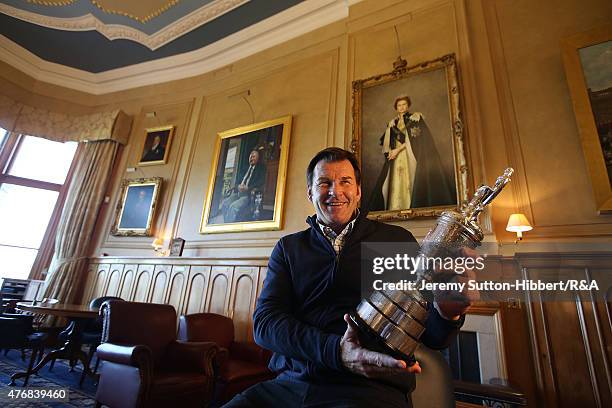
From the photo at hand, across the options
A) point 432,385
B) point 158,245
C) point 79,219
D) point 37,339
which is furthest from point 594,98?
point 79,219

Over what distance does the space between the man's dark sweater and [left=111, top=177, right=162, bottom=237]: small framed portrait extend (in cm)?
461

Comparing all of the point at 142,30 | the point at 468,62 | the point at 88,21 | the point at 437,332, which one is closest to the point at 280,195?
the point at 468,62

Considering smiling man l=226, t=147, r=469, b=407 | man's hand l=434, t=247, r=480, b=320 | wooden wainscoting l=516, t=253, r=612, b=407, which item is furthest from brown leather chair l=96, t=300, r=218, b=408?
wooden wainscoting l=516, t=253, r=612, b=407

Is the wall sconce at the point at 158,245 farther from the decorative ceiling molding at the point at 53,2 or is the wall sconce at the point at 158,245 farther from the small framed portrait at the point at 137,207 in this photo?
the decorative ceiling molding at the point at 53,2

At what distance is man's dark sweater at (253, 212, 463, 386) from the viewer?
3.05 feet

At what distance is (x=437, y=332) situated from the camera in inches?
37.3

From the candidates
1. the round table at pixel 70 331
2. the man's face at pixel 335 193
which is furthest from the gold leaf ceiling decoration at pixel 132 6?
the man's face at pixel 335 193

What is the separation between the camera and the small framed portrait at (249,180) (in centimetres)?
415

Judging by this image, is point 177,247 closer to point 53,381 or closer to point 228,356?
point 53,381

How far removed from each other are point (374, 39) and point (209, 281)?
12.7ft

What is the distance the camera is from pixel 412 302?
763 millimetres

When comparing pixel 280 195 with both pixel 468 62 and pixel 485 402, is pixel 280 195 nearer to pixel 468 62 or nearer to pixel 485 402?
pixel 468 62

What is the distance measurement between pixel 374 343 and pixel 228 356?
2.45 metres

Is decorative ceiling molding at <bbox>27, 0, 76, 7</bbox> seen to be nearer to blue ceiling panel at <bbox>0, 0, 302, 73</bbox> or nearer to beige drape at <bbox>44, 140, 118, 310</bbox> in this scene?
blue ceiling panel at <bbox>0, 0, 302, 73</bbox>
